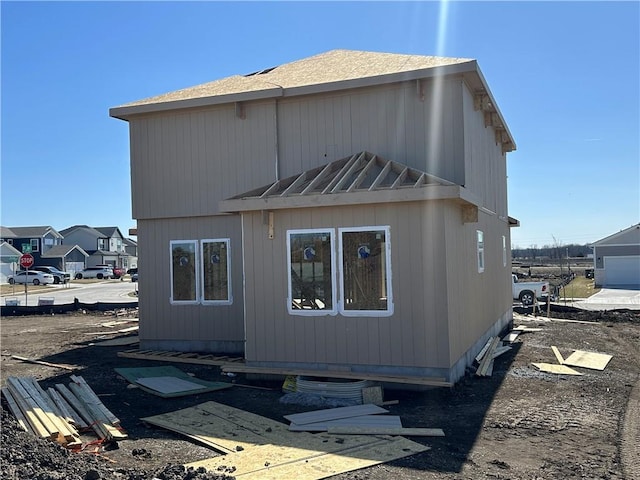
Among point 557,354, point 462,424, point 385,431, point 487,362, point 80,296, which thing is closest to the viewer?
point 385,431

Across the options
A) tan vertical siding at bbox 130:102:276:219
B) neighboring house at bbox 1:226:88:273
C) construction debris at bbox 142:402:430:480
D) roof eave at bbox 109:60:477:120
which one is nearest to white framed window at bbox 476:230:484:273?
roof eave at bbox 109:60:477:120

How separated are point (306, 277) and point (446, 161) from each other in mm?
3239

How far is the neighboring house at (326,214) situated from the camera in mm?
8570

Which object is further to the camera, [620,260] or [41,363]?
[620,260]

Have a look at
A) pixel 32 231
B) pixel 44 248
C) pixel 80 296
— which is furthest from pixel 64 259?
pixel 80 296

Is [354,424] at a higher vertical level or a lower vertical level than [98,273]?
lower

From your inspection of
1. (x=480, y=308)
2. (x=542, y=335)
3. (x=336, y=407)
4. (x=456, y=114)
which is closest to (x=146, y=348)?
(x=336, y=407)

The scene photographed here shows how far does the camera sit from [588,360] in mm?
11430

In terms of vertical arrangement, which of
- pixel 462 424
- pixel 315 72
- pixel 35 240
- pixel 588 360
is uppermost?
pixel 315 72

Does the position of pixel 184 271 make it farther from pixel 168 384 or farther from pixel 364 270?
pixel 364 270

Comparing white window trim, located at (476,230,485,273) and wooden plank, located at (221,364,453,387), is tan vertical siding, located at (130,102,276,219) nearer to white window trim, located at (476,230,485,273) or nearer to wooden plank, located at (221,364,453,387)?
wooden plank, located at (221,364,453,387)

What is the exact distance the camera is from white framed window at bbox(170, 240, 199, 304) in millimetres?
12250

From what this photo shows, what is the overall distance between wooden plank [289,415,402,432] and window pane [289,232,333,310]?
7.13 feet

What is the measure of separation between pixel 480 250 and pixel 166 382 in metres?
6.94
